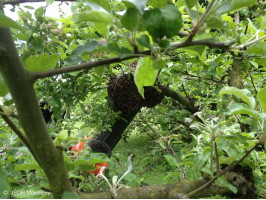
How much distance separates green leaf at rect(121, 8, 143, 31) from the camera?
347 mm

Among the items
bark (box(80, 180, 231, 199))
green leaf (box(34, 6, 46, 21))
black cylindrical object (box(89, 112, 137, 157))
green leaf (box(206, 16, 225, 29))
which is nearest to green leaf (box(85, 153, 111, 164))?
bark (box(80, 180, 231, 199))

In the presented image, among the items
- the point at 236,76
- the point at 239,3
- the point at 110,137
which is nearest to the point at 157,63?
the point at 239,3

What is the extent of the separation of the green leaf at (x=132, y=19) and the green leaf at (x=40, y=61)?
122 mm

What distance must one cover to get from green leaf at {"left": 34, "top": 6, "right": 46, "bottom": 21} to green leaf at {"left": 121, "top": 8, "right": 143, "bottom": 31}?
0.79 m

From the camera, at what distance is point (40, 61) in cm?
38

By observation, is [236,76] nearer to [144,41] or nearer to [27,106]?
[144,41]

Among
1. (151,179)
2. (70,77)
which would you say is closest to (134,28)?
(70,77)

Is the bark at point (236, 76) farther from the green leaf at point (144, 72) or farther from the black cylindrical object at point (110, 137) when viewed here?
the green leaf at point (144, 72)

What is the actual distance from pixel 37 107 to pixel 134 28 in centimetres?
18

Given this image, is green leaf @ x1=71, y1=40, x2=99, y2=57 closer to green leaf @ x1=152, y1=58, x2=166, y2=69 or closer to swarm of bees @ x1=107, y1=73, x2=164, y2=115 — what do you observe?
green leaf @ x1=152, y1=58, x2=166, y2=69

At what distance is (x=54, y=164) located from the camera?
1.16ft

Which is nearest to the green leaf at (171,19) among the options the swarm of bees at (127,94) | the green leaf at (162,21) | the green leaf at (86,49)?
the green leaf at (162,21)

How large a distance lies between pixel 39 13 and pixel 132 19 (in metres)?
0.82

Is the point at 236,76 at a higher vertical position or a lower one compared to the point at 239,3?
lower
